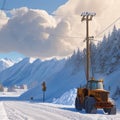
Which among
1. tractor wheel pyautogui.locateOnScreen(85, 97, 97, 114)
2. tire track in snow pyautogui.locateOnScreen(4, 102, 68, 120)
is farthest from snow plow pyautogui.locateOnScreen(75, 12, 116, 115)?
tire track in snow pyautogui.locateOnScreen(4, 102, 68, 120)

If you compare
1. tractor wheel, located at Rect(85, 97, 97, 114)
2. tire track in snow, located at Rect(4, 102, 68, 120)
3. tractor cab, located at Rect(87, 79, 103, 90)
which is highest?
tractor cab, located at Rect(87, 79, 103, 90)

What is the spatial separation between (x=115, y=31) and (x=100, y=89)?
10483cm

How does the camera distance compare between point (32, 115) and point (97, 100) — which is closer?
point (32, 115)

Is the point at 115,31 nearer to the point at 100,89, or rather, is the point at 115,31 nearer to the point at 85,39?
the point at 85,39

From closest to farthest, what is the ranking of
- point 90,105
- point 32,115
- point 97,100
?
point 32,115, point 90,105, point 97,100

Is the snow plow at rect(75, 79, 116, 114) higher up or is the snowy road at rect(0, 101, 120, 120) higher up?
the snow plow at rect(75, 79, 116, 114)

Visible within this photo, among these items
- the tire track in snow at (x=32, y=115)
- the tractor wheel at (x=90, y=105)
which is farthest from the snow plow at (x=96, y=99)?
the tire track in snow at (x=32, y=115)

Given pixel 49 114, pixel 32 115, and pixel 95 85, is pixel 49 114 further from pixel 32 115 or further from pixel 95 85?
pixel 95 85

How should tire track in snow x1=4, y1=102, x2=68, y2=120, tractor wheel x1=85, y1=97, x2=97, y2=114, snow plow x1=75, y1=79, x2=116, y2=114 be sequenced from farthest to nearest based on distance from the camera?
snow plow x1=75, y1=79, x2=116, y2=114
tractor wheel x1=85, y1=97, x2=97, y2=114
tire track in snow x1=4, y1=102, x2=68, y2=120

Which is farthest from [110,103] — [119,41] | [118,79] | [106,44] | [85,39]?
[106,44]

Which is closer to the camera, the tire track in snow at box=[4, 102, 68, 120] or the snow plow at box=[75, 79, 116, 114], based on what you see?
the tire track in snow at box=[4, 102, 68, 120]

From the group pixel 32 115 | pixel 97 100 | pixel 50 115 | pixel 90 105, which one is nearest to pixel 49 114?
pixel 50 115

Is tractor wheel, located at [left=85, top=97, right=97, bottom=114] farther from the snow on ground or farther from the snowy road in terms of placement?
the snowy road

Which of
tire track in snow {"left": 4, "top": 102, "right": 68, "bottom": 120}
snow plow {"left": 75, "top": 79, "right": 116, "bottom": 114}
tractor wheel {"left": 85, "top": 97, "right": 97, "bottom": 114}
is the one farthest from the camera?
snow plow {"left": 75, "top": 79, "right": 116, "bottom": 114}
